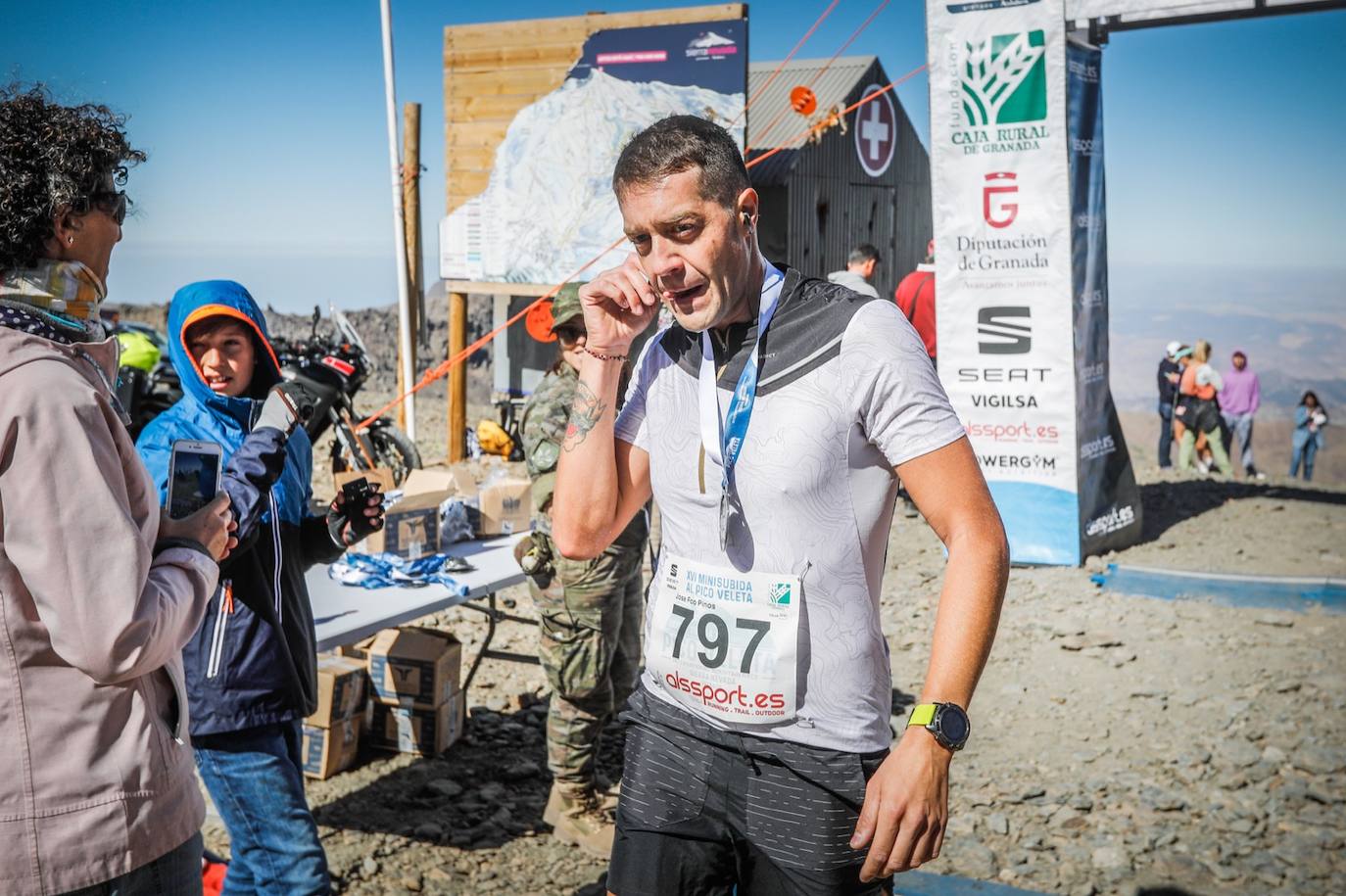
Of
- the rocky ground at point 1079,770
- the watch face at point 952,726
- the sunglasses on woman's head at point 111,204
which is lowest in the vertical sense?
the rocky ground at point 1079,770

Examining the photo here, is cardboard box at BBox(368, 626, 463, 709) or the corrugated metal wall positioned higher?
the corrugated metal wall

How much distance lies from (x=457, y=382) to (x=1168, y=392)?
1049cm

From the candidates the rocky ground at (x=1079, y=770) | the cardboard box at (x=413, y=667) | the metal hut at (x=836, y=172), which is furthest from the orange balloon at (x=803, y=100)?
the cardboard box at (x=413, y=667)

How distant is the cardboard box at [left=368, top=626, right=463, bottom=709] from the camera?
15.9 feet

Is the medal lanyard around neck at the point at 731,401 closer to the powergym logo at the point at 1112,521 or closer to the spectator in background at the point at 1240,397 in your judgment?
the powergym logo at the point at 1112,521

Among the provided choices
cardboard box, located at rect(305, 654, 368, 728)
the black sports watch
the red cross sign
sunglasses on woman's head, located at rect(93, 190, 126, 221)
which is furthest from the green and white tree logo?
the red cross sign

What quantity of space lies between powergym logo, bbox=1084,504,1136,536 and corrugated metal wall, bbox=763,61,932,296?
7481 mm

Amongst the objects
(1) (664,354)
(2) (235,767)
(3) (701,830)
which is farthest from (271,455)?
(3) (701,830)

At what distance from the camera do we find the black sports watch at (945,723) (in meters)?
1.68

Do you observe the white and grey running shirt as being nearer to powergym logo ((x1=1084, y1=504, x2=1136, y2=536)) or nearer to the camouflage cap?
the camouflage cap

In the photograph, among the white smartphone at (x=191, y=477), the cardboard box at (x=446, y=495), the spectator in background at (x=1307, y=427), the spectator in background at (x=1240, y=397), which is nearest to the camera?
the white smartphone at (x=191, y=477)

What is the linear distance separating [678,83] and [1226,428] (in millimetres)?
9314

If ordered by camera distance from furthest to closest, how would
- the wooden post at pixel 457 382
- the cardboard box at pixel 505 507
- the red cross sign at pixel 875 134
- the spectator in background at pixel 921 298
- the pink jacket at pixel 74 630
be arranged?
the red cross sign at pixel 875 134
the wooden post at pixel 457 382
the spectator in background at pixel 921 298
the cardboard box at pixel 505 507
the pink jacket at pixel 74 630

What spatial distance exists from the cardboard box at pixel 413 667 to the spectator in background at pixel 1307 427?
49.7 feet
